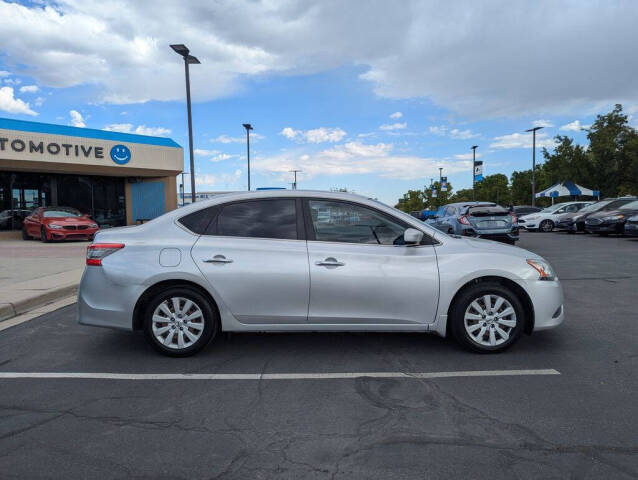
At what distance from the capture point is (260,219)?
466 cm

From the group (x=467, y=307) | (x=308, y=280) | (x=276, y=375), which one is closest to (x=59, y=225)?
(x=308, y=280)

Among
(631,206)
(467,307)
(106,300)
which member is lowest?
(467,307)

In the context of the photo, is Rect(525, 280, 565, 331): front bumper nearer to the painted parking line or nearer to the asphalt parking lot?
the asphalt parking lot

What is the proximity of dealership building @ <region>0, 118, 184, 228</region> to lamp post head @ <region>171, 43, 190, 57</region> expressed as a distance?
9.59 m

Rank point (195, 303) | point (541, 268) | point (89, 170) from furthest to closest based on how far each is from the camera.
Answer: point (89, 170) < point (541, 268) < point (195, 303)

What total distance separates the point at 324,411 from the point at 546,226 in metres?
24.5

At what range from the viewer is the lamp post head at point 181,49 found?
15508mm

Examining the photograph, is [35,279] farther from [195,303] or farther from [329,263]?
[329,263]

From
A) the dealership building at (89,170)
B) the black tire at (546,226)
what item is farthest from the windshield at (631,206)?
the dealership building at (89,170)

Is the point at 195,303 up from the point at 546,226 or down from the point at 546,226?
down

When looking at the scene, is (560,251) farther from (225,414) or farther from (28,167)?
(28,167)

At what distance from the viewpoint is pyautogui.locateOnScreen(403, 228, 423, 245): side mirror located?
4371mm

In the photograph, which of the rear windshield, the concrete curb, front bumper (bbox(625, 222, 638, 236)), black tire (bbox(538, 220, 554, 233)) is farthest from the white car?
the concrete curb

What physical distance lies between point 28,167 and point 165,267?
73.2 ft
